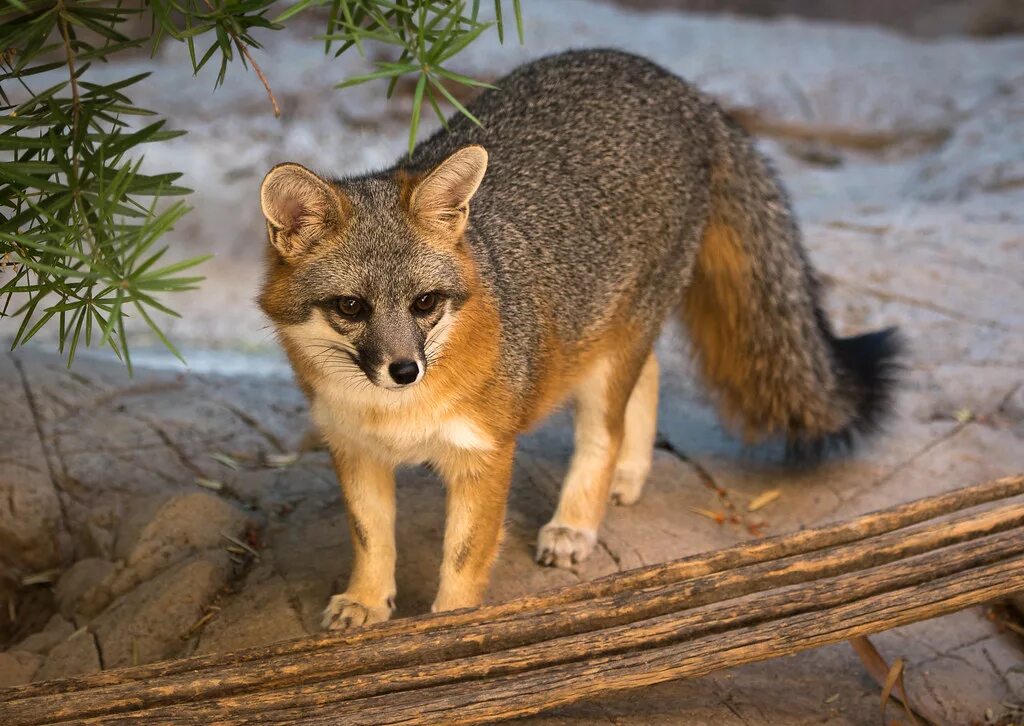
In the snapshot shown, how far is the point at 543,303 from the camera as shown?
327 cm

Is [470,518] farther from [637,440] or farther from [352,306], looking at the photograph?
[637,440]

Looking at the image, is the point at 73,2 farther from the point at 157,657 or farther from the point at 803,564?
the point at 803,564

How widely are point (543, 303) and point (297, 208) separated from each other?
879 millimetres

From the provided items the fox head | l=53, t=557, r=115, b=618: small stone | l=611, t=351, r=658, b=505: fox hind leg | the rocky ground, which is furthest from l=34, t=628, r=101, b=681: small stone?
l=611, t=351, r=658, b=505: fox hind leg

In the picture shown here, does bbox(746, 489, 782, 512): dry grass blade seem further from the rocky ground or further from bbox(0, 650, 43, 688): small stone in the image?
bbox(0, 650, 43, 688): small stone

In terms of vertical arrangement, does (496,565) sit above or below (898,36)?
above

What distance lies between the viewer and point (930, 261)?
5.49 metres

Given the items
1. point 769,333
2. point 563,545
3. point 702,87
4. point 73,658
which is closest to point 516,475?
point 563,545

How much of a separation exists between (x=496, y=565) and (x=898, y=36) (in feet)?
24.3

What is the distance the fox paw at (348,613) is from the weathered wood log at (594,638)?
473mm

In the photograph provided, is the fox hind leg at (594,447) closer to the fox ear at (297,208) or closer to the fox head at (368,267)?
the fox head at (368,267)

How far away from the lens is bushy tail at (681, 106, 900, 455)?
3936 millimetres

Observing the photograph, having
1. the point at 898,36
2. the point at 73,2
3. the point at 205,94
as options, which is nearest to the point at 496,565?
the point at 73,2

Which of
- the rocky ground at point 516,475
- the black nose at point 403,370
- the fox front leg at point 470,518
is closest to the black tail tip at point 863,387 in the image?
the rocky ground at point 516,475
